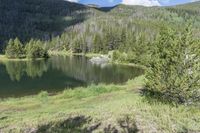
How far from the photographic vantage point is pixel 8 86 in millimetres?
79938

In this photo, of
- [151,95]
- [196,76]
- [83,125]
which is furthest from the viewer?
[151,95]

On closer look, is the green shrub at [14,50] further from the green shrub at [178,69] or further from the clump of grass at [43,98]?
the green shrub at [178,69]

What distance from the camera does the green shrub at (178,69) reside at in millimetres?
29875

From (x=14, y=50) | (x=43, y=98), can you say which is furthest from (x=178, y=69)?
(x=14, y=50)

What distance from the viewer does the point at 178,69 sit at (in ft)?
101

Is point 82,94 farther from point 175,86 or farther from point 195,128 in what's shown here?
point 195,128

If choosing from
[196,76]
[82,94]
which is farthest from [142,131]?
[82,94]

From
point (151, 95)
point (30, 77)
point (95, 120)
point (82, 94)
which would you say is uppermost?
point (95, 120)

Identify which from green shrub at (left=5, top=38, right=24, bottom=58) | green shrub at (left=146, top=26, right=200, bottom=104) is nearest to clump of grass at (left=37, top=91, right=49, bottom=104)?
green shrub at (left=146, top=26, right=200, bottom=104)

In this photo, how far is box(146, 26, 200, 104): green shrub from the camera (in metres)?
29.9

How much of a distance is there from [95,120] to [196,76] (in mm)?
11375

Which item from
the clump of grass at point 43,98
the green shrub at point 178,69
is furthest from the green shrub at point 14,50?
the green shrub at point 178,69

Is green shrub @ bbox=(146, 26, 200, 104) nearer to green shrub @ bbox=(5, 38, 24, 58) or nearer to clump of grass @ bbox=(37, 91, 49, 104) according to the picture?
clump of grass @ bbox=(37, 91, 49, 104)

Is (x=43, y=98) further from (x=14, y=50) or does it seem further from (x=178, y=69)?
(x=14, y=50)
